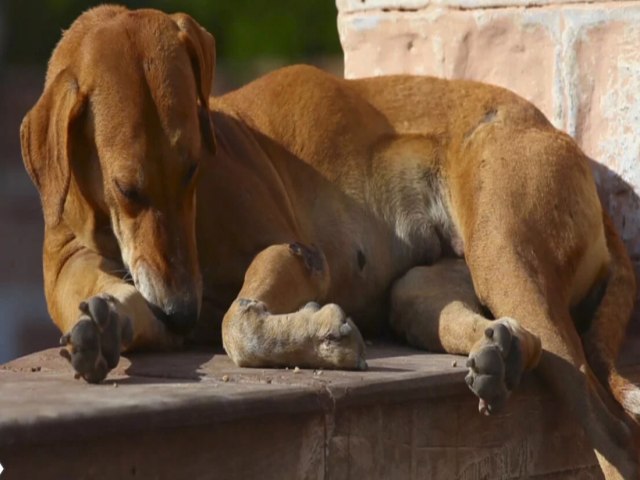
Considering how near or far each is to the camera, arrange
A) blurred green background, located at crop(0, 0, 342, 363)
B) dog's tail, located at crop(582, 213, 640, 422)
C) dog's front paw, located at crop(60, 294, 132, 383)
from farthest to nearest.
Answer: blurred green background, located at crop(0, 0, 342, 363) < dog's tail, located at crop(582, 213, 640, 422) < dog's front paw, located at crop(60, 294, 132, 383)

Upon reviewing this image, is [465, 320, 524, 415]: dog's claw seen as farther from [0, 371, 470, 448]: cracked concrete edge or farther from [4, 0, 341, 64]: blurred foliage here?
[4, 0, 341, 64]: blurred foliage

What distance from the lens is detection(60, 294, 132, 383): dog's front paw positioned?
3.71m

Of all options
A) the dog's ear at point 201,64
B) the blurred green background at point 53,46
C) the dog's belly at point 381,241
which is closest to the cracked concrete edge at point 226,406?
the dog's belly at point 381,241

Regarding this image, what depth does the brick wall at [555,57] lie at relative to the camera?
16.5 ft

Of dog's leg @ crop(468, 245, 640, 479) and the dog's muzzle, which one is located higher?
the dog's muzzle

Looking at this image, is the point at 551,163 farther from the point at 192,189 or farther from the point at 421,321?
the point at 192,189

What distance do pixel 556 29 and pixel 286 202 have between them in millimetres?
1117

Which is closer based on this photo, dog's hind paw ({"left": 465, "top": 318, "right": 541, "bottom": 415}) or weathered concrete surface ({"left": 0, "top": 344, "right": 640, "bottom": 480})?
weathered concrete surface ({"left": 0, "top": 344, "right": 640, "bottom": 480})

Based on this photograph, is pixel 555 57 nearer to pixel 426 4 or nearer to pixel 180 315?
pixel 426 4

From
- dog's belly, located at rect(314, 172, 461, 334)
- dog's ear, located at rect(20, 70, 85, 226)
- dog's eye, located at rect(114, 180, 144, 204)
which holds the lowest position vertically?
dog's belly, located at rect(314, 172, 461, 334)

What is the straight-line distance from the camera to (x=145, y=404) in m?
3.38

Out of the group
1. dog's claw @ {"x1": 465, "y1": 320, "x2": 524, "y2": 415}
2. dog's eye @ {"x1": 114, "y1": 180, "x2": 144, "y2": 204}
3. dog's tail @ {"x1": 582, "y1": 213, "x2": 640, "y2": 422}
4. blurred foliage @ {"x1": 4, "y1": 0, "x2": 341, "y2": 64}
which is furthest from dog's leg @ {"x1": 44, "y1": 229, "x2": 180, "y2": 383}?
blurred foliage @ {"x1": 4, "y1": 0, "x2": 341, "y2": 64}

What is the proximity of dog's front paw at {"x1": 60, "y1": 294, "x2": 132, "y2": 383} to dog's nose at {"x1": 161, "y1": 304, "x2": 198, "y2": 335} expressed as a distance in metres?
0.33

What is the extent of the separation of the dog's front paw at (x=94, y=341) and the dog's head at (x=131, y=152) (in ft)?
1.17
